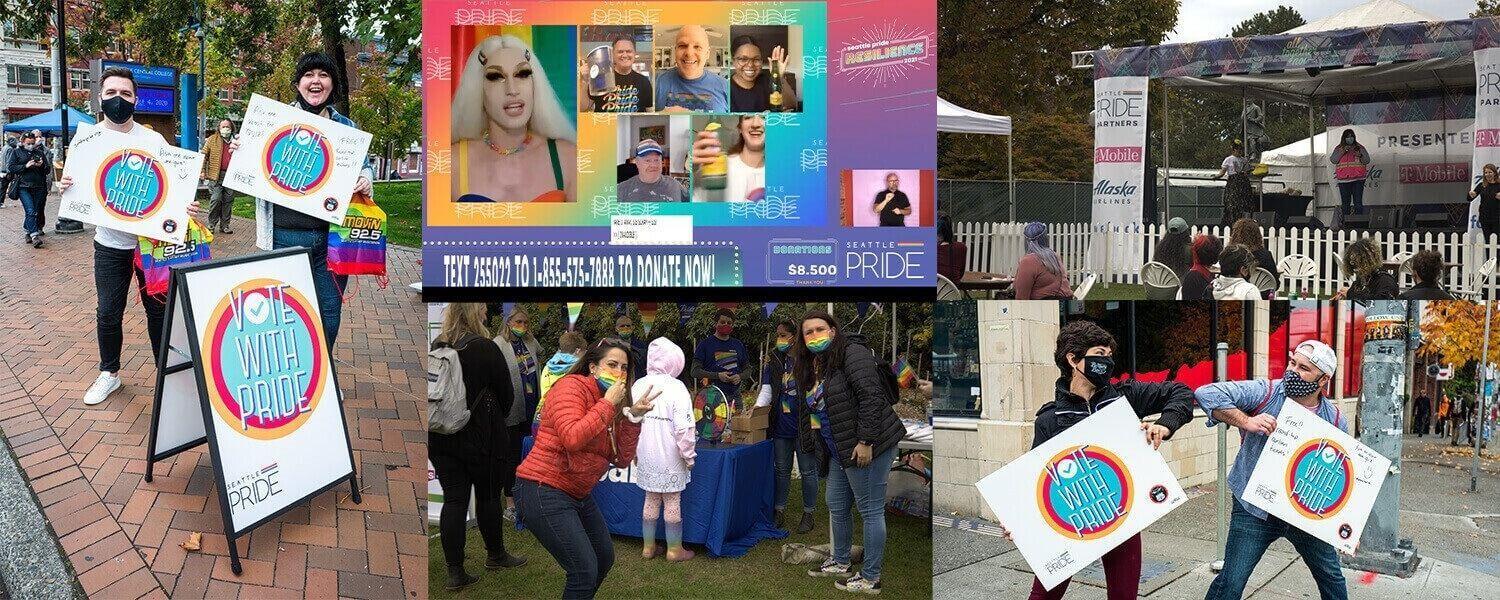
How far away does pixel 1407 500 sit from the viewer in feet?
13.1

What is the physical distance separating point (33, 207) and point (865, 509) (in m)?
11.5

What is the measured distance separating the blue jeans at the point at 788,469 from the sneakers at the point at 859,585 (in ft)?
0.94

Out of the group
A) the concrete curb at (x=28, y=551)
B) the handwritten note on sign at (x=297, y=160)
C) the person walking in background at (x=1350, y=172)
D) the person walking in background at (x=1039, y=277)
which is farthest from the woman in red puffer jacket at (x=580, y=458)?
the person walking in background at (x=1350, y=172)

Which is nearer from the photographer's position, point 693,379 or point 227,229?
point 693,379

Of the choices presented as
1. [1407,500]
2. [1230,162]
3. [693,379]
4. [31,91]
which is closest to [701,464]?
[693,379]

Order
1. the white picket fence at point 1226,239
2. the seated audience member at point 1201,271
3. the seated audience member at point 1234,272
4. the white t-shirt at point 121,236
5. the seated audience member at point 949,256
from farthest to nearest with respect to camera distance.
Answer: the seated audience member at point 949,256, the white picket fence at point 1226,239, the seated audience member at point 1201,271, the seated audience member at point 1234,272, the white t-shirt at point 121,236

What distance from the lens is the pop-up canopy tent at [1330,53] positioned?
9742 millimetres

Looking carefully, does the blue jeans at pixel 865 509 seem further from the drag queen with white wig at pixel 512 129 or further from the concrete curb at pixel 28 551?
the drag queen with white wig at pixel 512 129

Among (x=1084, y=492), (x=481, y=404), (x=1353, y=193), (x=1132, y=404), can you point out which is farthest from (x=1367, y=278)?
(x=1353, y=193)

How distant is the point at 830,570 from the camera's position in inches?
154

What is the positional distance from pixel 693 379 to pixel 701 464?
275mm

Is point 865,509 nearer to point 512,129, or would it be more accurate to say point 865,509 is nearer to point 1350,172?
point 512,129

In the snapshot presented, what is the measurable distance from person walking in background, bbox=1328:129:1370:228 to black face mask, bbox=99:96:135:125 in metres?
12.2

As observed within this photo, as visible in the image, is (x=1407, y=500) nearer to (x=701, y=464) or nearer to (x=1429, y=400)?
(x=1429, y=400)
